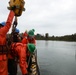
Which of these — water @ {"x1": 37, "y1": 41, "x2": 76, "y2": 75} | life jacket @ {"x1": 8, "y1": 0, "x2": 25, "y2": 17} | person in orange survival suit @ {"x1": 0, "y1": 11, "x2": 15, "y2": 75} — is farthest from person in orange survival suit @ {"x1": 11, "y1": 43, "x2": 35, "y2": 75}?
water @ {"x1": 37, "y1": 41, "x2": 76, "y2": 75}

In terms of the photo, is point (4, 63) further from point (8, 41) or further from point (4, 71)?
point (8, 41)

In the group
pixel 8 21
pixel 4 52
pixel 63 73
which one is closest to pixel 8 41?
pixel 4 52

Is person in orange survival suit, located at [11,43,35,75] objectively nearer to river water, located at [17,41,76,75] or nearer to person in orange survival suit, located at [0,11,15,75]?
person in orange survival suit, located at [0,11,15,75]

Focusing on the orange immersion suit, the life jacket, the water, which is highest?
the life jacket

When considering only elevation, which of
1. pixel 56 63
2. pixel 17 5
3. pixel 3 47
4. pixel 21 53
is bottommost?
pixel 56 63

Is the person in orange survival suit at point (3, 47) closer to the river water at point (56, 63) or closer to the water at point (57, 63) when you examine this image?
the river water at point (56, 63)

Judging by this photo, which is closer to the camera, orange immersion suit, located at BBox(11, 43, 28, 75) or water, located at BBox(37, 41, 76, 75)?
orange immersion suit, located at BBox(11, 43, 28, 75)

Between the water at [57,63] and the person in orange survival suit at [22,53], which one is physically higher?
the person in orange survival suit at [22,53]

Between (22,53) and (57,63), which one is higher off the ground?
(22,53)

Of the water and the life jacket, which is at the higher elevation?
the life jacket

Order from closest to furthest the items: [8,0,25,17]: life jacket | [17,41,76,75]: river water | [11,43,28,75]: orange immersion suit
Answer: [8,0,25,17]: life jacket → [11,43,28,75]: orange immersion suit → [17,41,76,75]: river water

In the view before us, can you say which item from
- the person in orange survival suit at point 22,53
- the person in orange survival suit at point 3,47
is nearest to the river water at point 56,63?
the person in orange survival suit at point 22,53

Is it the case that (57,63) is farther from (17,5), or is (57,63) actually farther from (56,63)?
(17,5)

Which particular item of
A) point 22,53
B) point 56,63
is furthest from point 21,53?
point 56,63
